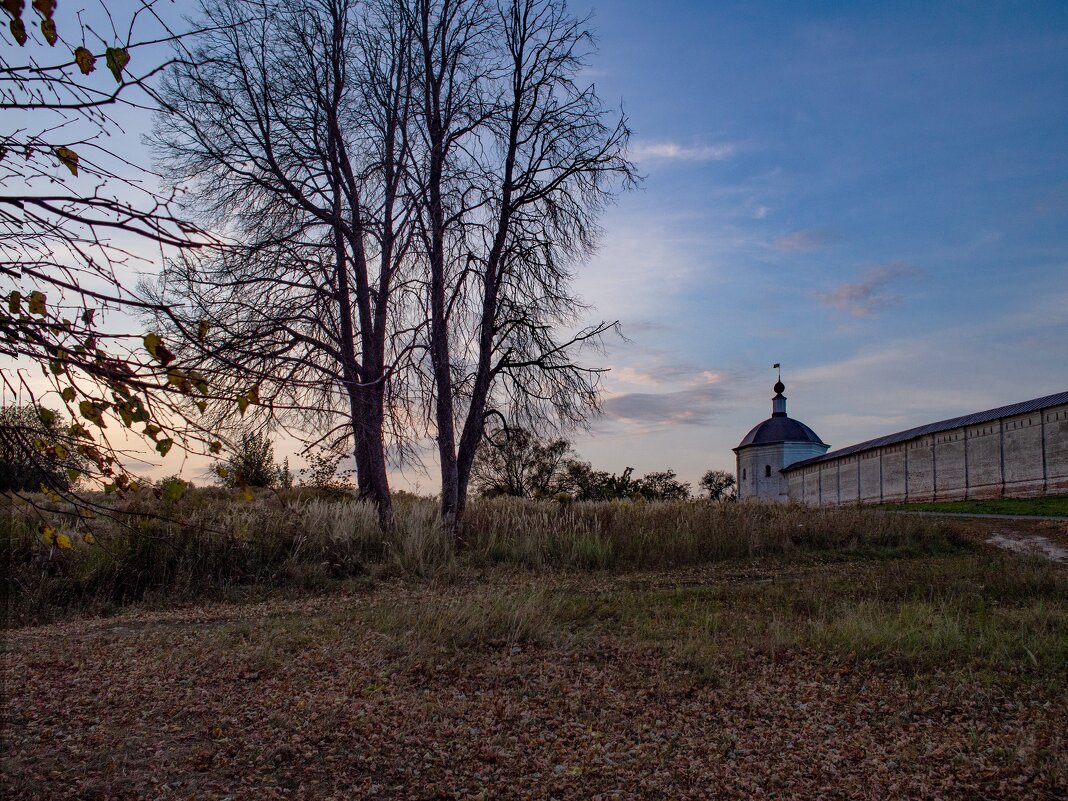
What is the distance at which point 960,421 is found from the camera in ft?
108

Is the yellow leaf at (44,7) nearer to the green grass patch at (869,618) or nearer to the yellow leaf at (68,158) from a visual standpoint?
the yellow leaf at (68,158)

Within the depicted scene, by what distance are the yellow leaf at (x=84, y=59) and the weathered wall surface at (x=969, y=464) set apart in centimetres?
2456

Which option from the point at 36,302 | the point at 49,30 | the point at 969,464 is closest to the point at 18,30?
the point at 49,30

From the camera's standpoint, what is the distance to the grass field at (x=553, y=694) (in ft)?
12.5

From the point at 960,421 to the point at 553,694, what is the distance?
1310 inches

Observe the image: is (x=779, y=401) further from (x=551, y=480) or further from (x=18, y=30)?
(x=18, y=30)

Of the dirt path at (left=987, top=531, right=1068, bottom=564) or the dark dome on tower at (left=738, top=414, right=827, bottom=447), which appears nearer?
the dirt path at (left=987, top=531, right=1068, bottom=564)

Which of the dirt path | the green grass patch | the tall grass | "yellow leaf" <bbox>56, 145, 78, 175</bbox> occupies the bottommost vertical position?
the dirt path

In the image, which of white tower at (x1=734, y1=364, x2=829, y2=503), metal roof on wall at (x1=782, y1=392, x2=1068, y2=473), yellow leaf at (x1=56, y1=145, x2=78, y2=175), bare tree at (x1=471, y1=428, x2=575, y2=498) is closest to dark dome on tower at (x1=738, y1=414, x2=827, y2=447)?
white tower at (x1=734, y1=364, x2=829, y2=503)

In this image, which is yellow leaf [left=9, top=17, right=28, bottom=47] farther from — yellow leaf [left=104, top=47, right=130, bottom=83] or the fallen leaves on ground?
the fallen leaves on ground

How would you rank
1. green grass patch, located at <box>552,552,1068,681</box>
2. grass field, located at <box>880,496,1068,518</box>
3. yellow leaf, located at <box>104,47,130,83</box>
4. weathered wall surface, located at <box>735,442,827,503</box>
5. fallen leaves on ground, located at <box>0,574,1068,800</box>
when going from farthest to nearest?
weathered wall surface, located at <box>735,442,827,503</box> → grass field, located at <box>880,496,1068,518</box> → green grass patch, located at <box>552,552,1068,681</box> → fallen leaves on ground, located at <box>0,574,1068,800</box> → yellow leaf, located at <box>104,47,130,83</box>

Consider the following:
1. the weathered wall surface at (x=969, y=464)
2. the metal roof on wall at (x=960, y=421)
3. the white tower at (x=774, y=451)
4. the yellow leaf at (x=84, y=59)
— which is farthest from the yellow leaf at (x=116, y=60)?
the white tower at (x=774, y=451)

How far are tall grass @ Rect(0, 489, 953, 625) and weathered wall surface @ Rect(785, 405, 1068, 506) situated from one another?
1191 cm

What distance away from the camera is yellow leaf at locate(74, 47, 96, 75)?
264cm
